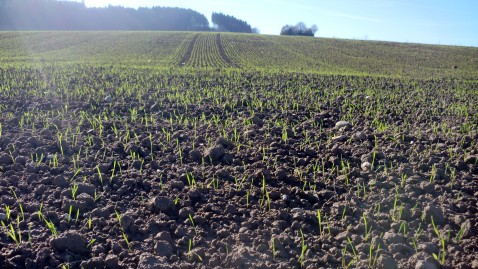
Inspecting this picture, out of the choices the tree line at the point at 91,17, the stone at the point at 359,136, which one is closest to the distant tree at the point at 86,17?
the tree line at the point at 91,17

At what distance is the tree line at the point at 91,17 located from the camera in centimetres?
5672

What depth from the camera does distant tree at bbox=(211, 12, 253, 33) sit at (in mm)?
97750

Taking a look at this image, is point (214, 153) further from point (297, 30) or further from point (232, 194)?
point (297, 30)

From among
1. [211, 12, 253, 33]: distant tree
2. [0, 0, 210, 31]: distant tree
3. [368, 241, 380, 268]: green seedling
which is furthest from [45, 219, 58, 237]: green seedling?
[211, 12, 253, 33]: distant tree

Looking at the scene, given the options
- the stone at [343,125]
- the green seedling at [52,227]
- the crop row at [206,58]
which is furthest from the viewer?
the crop row at [206,58]

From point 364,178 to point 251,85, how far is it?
248 inches

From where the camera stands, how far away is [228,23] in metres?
99.6

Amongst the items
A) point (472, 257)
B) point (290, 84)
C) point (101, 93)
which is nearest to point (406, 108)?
point (290, 84)

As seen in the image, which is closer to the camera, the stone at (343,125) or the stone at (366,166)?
Answer: the stone at (366,166)

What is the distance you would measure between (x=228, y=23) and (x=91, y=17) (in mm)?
39125

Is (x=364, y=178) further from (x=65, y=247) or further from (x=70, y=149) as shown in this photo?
(x=70, y=149)

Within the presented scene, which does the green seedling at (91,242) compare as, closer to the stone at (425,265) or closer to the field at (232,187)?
the field at (232,187)

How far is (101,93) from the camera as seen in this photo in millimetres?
7891

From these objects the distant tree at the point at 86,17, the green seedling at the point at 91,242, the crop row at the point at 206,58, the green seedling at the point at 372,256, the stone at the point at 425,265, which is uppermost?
the distant tree at the point at 86,17
